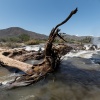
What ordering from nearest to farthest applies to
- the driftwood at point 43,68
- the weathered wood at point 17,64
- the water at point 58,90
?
the water at point 58,90 < the driftwood at point 43,68 < the weathered wood at point 17,64

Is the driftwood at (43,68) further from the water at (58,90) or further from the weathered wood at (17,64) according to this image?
the water at (58,90)

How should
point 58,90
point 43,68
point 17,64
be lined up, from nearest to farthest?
point 58,90 → point 43,68 → point 17,64

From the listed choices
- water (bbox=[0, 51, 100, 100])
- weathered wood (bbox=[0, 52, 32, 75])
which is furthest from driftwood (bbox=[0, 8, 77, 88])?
water (bbox=[0, 51, 100, 100])

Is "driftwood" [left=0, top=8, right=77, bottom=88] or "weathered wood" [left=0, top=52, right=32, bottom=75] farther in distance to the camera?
"weathered wood" [left=0, top=52, right=32, bottom=75]

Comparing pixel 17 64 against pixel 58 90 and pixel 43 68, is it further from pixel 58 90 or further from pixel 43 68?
pixel 58 90

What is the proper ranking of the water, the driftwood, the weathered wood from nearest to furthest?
the water < the driftwood < the weathered wood

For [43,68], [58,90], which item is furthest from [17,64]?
[58,90]

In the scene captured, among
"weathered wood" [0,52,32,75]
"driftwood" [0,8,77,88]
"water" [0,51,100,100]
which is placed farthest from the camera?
"weathered wood" [0,52,32,75]

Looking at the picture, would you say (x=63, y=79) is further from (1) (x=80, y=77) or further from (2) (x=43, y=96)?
(2) (x=43, y=96)

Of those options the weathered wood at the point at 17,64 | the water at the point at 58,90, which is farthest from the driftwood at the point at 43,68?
the water at the point at 58,90

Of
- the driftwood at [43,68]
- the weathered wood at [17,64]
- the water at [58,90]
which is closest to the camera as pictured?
the water at [58,90]

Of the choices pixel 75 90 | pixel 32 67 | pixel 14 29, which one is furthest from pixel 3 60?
pixel 14 29

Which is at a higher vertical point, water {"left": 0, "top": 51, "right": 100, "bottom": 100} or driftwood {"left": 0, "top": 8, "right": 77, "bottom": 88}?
driftwood {"left": 0, "top": 8, "right": 77, "bottom": 88}

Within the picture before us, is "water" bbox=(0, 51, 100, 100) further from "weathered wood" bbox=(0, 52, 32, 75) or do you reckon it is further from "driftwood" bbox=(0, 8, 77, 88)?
"weathered wood" bbox=(0, 52, 32, 75)
